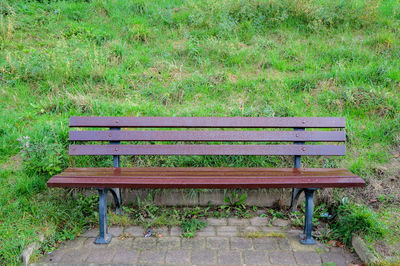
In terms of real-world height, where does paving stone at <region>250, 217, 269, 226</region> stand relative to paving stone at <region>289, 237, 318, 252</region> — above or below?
above

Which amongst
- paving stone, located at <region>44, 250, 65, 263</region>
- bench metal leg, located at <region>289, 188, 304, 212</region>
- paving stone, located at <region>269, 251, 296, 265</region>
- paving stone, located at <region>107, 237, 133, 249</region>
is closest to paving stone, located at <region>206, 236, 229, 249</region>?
paving stone, located at <region>269, 251, 296, 265</region>

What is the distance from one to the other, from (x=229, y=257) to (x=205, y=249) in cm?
22

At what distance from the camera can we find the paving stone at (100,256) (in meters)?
2.94

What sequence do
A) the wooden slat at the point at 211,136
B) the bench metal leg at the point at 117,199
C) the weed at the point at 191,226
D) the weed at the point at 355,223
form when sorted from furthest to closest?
the wooden slat at the point at 211,136
the bench metal leg at the point at 117,199
the weed at the point at 191,226
the weed at the point at 355,223

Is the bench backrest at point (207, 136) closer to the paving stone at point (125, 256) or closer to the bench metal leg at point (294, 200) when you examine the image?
the bench metal leg at point (294, 200)

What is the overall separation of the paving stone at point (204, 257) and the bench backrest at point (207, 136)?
0.90 metres

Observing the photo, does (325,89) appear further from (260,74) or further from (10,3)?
(10,3)

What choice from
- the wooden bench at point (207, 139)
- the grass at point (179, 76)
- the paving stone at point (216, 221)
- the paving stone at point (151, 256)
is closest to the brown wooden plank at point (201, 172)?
the wooden bench at point (207, 139)

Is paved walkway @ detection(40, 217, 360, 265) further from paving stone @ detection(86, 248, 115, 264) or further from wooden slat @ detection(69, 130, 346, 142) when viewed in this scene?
wooden slat @ detection(69, 130, 346, 142)

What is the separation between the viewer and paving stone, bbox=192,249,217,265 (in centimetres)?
292

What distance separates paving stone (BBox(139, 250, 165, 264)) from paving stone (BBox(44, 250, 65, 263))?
64 centimetres

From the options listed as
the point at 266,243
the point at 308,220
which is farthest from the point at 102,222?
the point at 308,220

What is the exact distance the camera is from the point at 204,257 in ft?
9.79

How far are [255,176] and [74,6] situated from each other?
5980 mm
